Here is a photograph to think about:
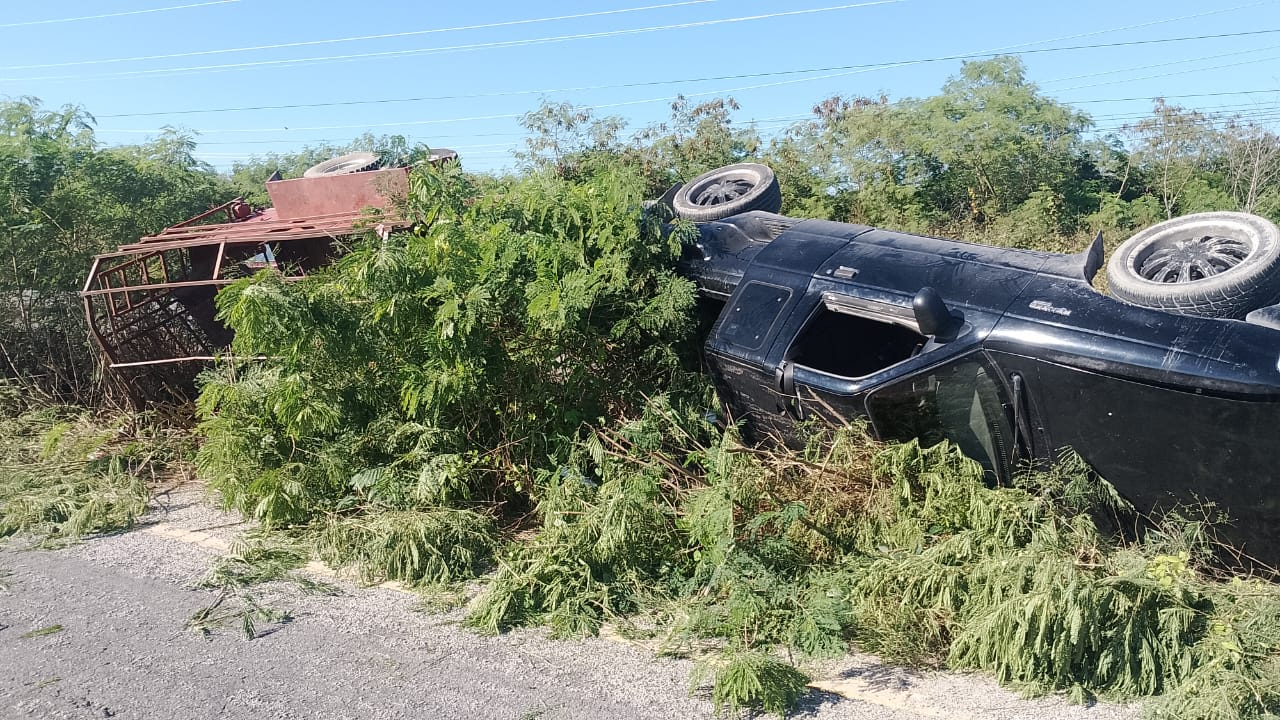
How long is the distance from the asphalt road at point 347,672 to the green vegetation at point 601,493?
0.54 ft

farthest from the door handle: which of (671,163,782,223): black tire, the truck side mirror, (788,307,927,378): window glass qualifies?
(671,163,782,223): black tire

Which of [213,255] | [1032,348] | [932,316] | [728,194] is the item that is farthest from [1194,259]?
[213,255]

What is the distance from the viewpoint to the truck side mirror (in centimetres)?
512

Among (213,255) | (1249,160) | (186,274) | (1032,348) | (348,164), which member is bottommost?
(1249,160)

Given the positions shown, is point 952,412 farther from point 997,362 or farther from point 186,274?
point 186,274

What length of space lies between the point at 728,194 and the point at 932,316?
363cm

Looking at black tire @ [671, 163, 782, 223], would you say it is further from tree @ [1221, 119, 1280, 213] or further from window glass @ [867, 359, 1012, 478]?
tree @ [1221, 119, 1280, 213]

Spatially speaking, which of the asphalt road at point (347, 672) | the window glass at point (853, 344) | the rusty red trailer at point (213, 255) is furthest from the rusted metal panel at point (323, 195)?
the window glass at point (853, 344)

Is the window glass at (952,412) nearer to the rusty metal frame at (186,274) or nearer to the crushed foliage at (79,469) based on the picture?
the rusty metal frame at (186,274)

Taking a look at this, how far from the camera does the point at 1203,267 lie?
5594mm

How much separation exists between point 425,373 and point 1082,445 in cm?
415

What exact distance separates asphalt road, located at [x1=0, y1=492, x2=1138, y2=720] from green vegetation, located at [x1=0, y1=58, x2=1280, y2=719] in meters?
0.17

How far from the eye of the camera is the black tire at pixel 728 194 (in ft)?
25.9

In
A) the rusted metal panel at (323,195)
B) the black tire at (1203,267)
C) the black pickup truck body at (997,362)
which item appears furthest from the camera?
the rusted metal panel at (323,195)
